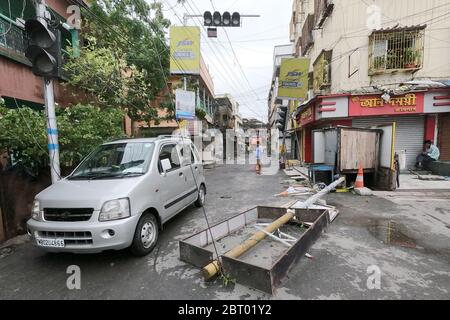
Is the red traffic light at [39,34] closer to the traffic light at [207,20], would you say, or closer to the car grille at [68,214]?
the car grille at [68,214]

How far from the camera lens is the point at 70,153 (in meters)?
5.57

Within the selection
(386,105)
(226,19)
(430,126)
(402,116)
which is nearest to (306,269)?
(226,19)

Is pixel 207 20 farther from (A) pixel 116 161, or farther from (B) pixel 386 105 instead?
(B) pixel 386 105

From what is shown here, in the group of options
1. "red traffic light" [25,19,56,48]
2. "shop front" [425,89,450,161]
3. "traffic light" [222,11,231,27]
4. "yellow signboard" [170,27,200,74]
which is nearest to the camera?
"red traffic light" [25,19,56,48]

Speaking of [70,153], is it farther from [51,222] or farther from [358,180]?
[358,180]

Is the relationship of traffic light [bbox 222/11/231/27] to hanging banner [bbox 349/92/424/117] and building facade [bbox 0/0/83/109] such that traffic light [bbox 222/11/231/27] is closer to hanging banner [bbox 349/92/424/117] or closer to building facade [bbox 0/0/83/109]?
building facade [bbox 0/0/83/109]

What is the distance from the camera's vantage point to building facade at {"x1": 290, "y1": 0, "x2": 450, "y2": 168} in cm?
1066

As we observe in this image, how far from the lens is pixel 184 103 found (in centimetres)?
1118

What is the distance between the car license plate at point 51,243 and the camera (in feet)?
11.0

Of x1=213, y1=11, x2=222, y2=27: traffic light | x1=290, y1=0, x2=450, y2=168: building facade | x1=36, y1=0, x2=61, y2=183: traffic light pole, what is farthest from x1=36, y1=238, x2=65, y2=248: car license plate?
x1=213, y1=11, x2=222, y2=27: traffic light

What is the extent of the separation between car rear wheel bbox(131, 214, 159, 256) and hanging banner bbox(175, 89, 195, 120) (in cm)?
710

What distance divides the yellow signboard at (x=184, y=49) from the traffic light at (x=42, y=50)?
21.3 feet

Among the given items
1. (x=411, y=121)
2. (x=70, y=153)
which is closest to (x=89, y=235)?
(x=70, y=153)

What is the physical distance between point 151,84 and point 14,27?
4.58 metres
